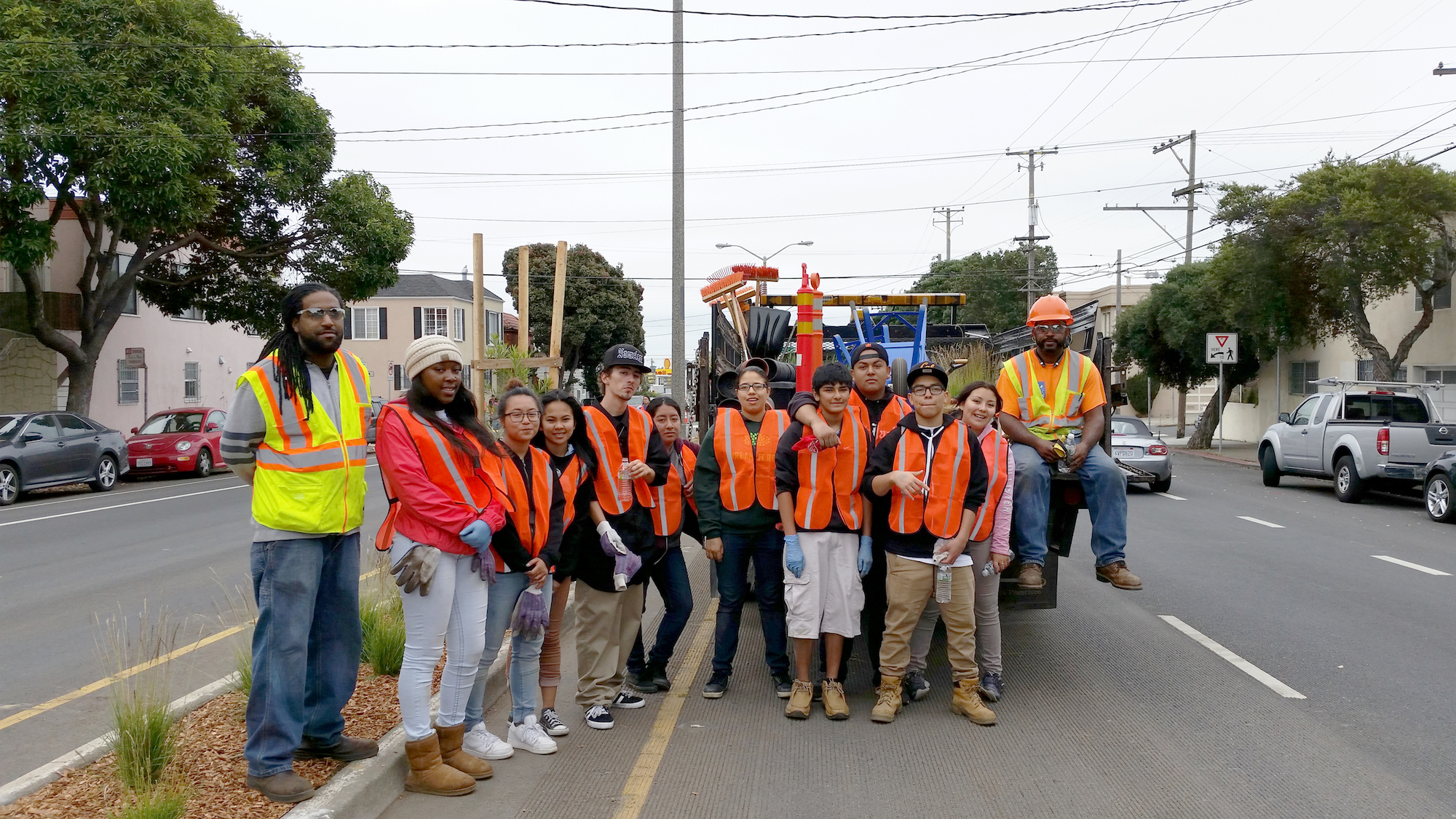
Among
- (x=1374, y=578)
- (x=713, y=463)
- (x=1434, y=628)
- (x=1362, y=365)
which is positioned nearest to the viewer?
(x=713, y=463)

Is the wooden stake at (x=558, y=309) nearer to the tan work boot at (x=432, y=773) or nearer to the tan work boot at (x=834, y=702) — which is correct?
the tan work boot at (x=834, y=702)

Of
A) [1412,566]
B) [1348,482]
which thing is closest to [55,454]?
[1412,566]

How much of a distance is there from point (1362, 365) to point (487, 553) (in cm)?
2815

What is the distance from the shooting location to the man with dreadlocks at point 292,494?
4160 mm

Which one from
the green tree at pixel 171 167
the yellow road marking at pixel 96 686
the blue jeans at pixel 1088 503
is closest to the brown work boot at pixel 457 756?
the yellow road marking at pixel 96 686

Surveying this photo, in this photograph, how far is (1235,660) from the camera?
6852mm

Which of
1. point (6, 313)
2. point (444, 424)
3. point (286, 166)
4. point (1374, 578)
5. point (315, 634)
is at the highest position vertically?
point (286, 166)

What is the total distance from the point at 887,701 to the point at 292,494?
3151mm

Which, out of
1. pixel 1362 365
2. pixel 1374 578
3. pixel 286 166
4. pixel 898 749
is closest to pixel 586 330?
pixel 286 166

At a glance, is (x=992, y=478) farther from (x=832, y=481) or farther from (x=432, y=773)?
(x=432, y=773)

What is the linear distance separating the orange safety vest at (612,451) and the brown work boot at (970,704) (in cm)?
195

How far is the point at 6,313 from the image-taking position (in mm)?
25297

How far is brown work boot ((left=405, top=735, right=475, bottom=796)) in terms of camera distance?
4473 millimetres

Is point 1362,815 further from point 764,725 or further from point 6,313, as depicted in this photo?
point 6,313
